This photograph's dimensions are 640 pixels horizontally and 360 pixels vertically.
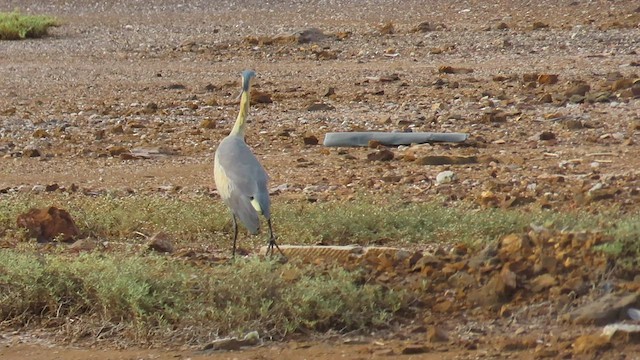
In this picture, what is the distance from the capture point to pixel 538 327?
5.90 meters

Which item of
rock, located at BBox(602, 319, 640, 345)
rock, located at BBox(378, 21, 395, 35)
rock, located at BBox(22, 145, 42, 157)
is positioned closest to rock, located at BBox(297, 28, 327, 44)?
rock, located at BBox(378, 21, 395, 35)

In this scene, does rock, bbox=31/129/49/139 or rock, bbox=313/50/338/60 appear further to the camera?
rock, bbox=313/50/338/60

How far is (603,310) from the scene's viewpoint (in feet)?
19.2

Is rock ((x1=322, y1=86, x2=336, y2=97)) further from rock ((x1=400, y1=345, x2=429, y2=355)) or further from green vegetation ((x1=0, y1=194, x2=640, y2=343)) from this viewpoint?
rock ((x1=400, y1=345, x2=429, y2=355))

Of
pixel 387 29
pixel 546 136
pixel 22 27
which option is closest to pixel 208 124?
pixel 546 136

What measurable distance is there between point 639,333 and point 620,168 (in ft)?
12.9

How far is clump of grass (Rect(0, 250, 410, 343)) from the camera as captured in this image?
5.96m

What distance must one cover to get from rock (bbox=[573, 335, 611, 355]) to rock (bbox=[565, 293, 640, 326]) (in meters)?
0.30

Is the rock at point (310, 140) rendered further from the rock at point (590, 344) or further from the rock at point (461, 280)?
the rock at point (590, 344)

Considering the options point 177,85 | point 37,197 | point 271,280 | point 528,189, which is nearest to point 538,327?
point 271,280

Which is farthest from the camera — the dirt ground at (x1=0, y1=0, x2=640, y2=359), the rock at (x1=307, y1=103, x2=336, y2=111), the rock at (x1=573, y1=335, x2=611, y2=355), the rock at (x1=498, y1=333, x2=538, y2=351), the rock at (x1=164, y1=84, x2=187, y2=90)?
the rock at (x1=164, y1=84, x2=187, y2=90)

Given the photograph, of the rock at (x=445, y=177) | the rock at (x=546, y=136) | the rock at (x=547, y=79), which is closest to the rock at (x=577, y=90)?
the rock at (x=547, y=79)

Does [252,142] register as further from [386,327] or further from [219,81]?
[386,327]

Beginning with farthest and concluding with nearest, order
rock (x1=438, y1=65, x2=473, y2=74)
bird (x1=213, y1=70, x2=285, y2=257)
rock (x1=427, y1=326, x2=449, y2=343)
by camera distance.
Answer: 1. rock (x1=438, y1=65, x2=473, y2=74)
2. bird (x1=213, y1=70, x2=285, y2=257)
3. rock (x1=427, y1=326, x2=449, y2=343)
